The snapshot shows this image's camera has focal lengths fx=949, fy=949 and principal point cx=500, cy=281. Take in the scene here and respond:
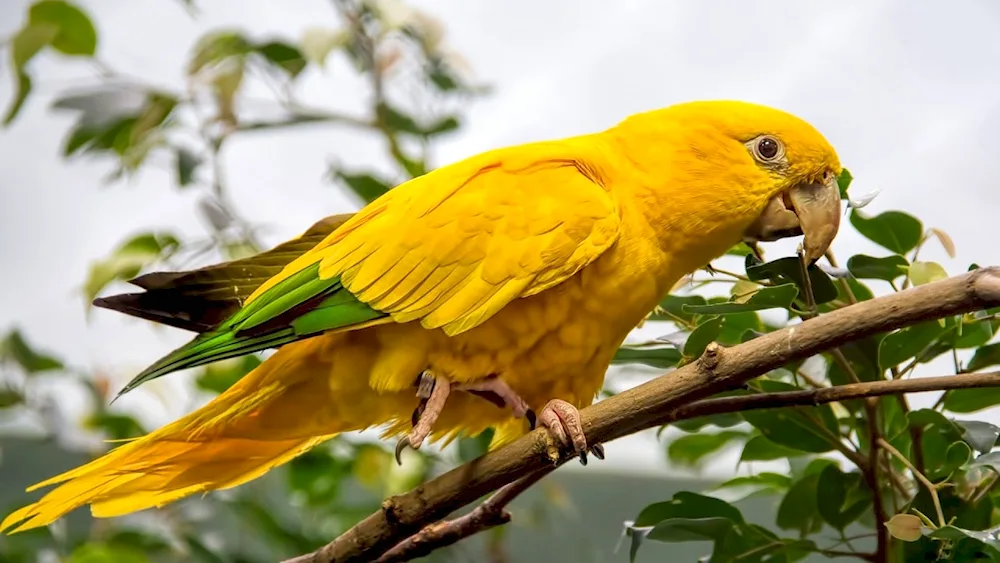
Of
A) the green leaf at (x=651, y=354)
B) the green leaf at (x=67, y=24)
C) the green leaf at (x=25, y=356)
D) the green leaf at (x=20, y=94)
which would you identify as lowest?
the green leaf at (x=25, y=356)

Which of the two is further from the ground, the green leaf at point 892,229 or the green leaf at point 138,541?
the green leaf at point 892,229

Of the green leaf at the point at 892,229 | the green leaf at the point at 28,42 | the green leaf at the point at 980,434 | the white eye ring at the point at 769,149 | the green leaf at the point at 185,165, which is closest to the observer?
the green leaf at the point at 980,434

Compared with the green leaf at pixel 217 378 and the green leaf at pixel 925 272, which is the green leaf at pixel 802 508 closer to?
the green leaf at pixel 925 272

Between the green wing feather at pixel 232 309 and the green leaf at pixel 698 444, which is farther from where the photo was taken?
the green leaf at pixel 698 444

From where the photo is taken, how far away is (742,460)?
1.11 metres

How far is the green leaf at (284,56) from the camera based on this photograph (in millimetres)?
1695

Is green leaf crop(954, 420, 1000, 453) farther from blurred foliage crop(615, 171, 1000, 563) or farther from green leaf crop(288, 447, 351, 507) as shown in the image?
green leaf crop(288, 447, 351, 507)

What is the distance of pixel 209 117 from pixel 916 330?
1.28 m

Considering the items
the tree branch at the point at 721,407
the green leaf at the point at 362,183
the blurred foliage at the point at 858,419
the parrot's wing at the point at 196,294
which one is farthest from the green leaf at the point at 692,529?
the green leaf at the point at 362,183

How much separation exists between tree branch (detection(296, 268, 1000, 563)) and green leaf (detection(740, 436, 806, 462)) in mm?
266

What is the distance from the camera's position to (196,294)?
1063 mm

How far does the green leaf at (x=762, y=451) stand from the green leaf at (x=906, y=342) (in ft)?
0.63

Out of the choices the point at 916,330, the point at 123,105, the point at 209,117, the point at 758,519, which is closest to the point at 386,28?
the point at 209,117

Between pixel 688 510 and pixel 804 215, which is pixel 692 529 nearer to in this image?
pixel 688 510
